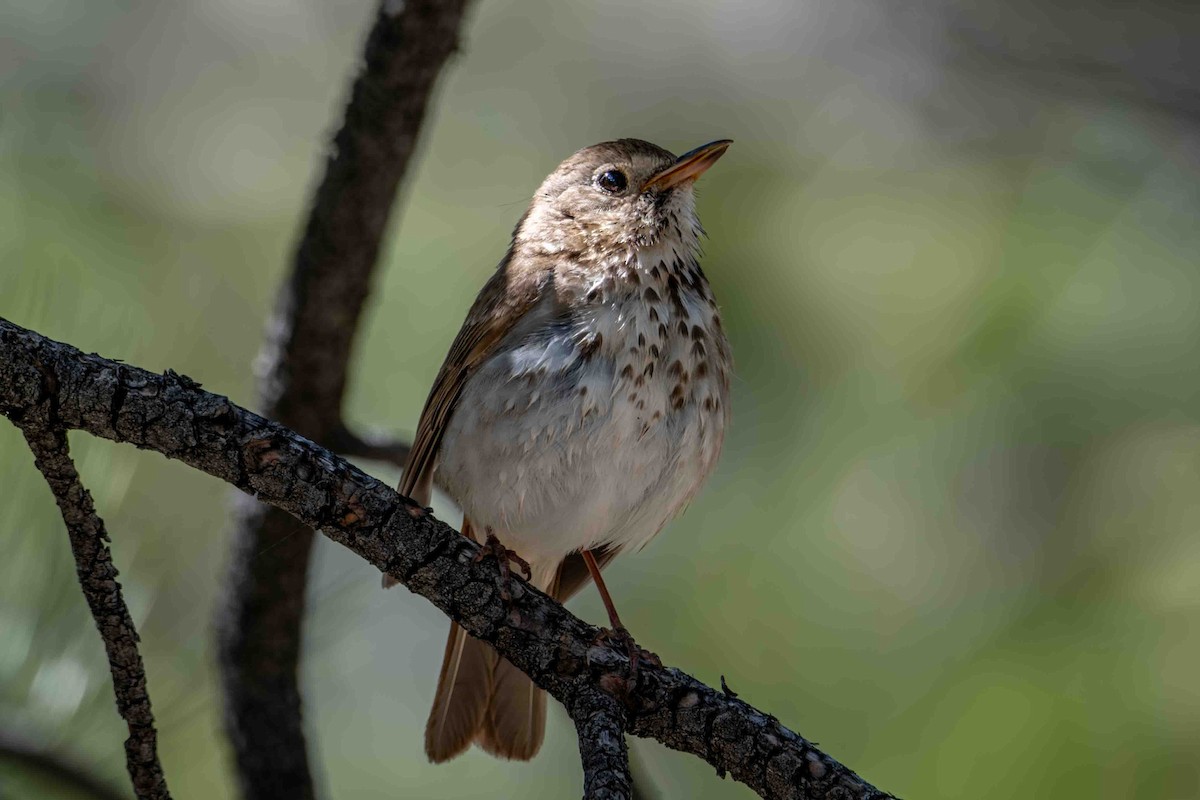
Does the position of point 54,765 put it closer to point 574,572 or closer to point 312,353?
point 312,353

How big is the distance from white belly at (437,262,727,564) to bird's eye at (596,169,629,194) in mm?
386

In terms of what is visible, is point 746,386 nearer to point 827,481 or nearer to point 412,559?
point 827,481

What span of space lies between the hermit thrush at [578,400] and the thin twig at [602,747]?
1.96ft

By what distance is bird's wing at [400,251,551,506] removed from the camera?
2.69 metres

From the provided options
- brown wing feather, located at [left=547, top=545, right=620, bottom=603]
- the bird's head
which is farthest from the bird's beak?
brown wing feather, located at [left=547, top=545, right=620, bottom=603]

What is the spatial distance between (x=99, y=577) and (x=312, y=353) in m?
1.26

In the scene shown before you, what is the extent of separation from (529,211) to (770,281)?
733 mm

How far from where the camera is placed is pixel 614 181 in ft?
9.72

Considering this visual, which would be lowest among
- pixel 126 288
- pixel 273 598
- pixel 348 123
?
pixel 273 598

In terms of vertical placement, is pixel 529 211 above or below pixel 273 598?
above

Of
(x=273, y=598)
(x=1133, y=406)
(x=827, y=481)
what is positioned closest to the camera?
(x=1133, y=406)

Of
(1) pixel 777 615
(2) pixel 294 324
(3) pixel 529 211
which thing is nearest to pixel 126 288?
(2) pixel 294 324

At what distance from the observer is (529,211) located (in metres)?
3.12

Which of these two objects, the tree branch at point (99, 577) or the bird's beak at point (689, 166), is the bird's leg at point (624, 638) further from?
the bird's beak at point (689, 166)
